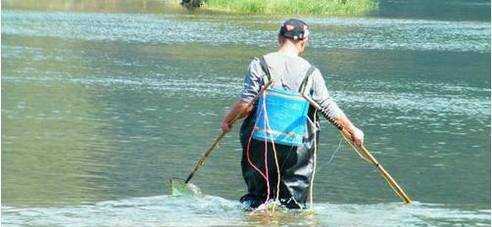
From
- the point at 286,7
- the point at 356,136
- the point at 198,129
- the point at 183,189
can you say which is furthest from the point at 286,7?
the point at 356,136

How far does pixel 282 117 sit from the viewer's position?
996 centimetres

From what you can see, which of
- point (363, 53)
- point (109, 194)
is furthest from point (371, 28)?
point (109, 194)

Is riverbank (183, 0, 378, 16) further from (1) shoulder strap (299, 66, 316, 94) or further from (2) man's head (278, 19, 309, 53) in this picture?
(1) shoulder strap (299, 66, 316, 94)

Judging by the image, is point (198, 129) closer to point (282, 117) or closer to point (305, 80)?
point (282, 117)

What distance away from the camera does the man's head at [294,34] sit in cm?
992

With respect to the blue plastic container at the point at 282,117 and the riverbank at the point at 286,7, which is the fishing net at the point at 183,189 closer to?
the blue plastic container at the point at 282,117

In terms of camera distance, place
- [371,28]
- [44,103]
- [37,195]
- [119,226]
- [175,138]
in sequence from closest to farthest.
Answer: [119,226] → [37,195] → [175,138] → [44,103] → [371,28]

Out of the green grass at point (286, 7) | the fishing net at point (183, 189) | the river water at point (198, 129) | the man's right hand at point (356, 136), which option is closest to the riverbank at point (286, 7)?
the green grass at point (286, 7)

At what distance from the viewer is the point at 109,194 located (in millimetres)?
12531

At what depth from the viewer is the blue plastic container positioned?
9.88 m

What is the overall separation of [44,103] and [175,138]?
586 centimetres

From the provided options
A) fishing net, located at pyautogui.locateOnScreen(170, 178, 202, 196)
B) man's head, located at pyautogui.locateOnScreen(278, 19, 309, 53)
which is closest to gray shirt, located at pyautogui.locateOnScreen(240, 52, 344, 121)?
man's head, located at pyautogui.locateOnScreen(278, 19, 309, 53)

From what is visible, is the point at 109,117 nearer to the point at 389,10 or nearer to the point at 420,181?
the point at 420,181

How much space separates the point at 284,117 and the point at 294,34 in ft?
2.16
